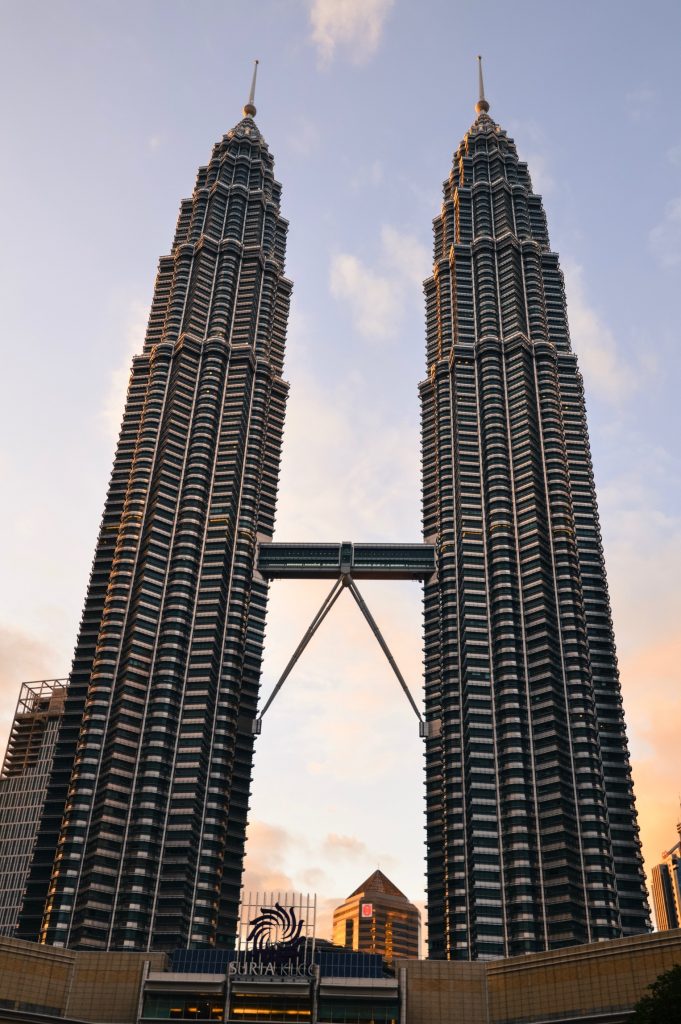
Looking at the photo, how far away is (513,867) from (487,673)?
3850cm

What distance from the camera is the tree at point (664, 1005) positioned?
73625mm

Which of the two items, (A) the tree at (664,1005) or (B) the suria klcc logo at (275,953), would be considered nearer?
(A) the tree at (664,1005)

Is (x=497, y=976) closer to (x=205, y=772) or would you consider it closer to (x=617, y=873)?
(x=617, y=873)

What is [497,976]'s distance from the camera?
113m

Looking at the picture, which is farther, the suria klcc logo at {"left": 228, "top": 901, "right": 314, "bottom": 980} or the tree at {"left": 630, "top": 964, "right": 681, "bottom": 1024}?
the suria klcc logo at {"left": 228, "top": 901, "right": 314, "bottom": 980}

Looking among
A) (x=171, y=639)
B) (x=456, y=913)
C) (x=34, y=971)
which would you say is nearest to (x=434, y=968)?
(x=34, y=971)

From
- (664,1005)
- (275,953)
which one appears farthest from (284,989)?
(664,1005)

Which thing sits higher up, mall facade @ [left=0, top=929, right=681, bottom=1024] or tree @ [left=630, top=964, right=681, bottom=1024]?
mall facade @ [left=0, top=929, right=681, bottom=1024]

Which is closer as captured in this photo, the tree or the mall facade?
the tree

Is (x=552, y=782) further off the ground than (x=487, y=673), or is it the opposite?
(x=487, y=673)

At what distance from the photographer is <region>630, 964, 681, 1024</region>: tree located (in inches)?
2899

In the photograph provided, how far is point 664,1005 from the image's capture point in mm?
74688

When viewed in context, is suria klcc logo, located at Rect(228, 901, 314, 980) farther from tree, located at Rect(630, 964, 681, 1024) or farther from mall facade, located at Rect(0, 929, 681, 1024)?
tree, located at Rect(630, 964, 681, 1024)

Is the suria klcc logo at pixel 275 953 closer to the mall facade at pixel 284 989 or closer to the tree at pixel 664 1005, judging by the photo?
the mall facade at pixel 284 989
